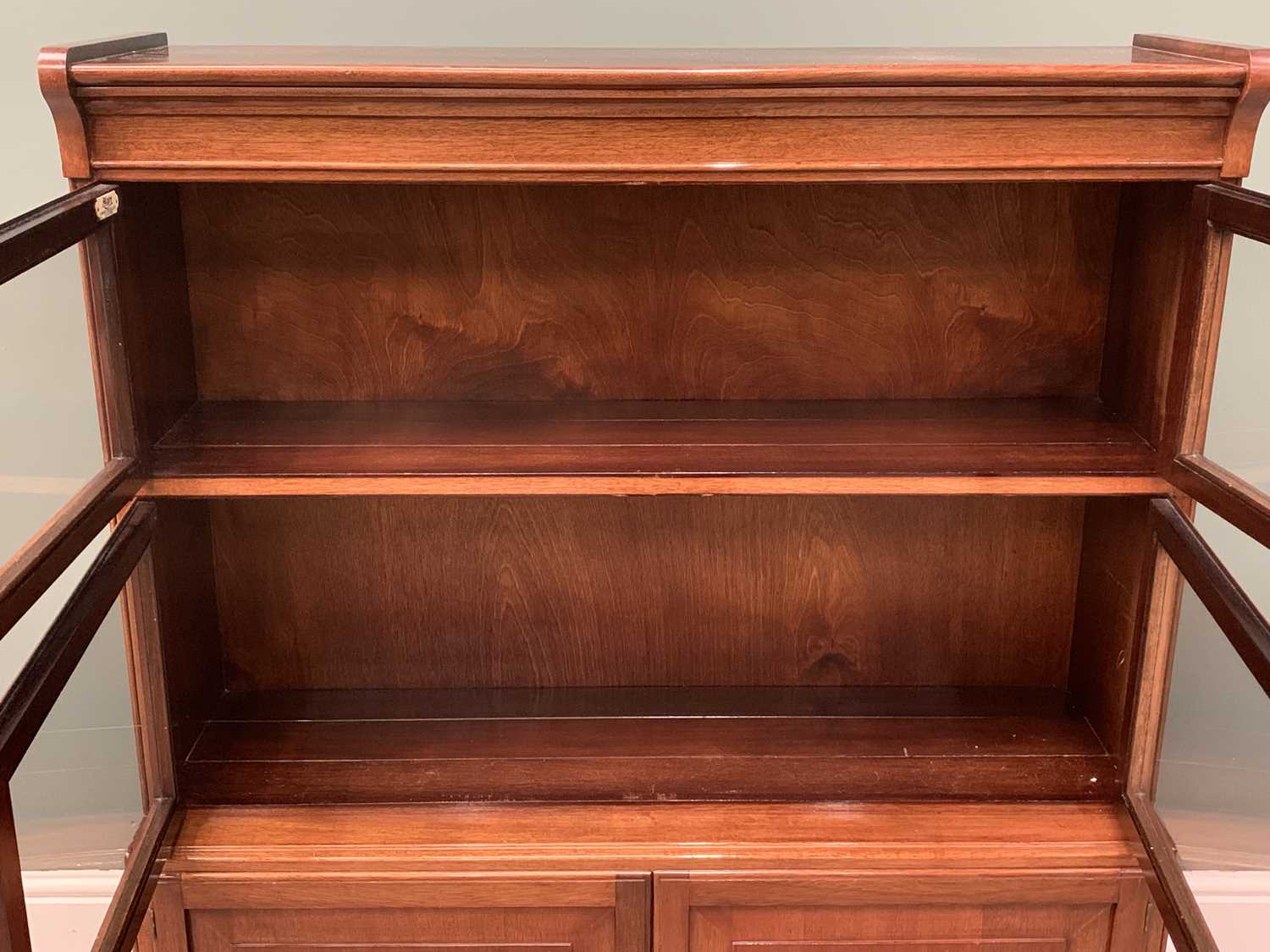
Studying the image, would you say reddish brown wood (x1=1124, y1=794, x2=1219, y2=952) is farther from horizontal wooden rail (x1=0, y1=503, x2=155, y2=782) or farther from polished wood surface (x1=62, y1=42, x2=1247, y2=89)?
horizontal wooden rail (x1=0, y1=503, x2=155, y2=782)

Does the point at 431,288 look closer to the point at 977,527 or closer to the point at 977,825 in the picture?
the point at 977,527

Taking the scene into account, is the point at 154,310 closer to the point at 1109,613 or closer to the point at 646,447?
the point at 646,447

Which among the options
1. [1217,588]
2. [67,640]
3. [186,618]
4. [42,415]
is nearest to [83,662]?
[67,640]

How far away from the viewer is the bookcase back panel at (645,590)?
1.41 metres

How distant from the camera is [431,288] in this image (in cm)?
133

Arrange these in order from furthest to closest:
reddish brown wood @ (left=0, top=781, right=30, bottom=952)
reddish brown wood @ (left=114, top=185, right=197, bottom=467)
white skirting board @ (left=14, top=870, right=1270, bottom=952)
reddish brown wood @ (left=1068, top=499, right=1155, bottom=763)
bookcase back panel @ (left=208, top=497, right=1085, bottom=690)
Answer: bookcase back panel @ (left=208, top=497, right=1085, bottom=690)
reddish brown wood @ (left=1068, top=499, right=1155, bottom=763)
reddish brown wood @ (left=114, top=185, right=197, bottom=467)
white skirting board @ (left=14, top=870, right=1270, bottom=952)
reddish brown wood @ (left=0, top=781, right=30, bottom=952)

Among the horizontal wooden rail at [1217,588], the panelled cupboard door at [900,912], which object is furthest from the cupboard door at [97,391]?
the horizontal wooden rail at [1217,588]

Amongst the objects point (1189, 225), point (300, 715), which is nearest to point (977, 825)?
point (1189, 225)

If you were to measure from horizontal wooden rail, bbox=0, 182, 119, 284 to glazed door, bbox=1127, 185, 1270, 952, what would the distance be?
2.89ft

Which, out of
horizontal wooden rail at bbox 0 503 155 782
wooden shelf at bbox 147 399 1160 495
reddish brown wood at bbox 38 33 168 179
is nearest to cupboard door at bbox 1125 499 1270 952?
wooden shelf at bbox 147 399 1160 495

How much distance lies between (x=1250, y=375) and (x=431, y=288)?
0.78m

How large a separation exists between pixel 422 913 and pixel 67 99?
2.60ft

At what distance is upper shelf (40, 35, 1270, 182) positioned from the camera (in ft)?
3.38

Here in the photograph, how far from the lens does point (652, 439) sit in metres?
1.25
